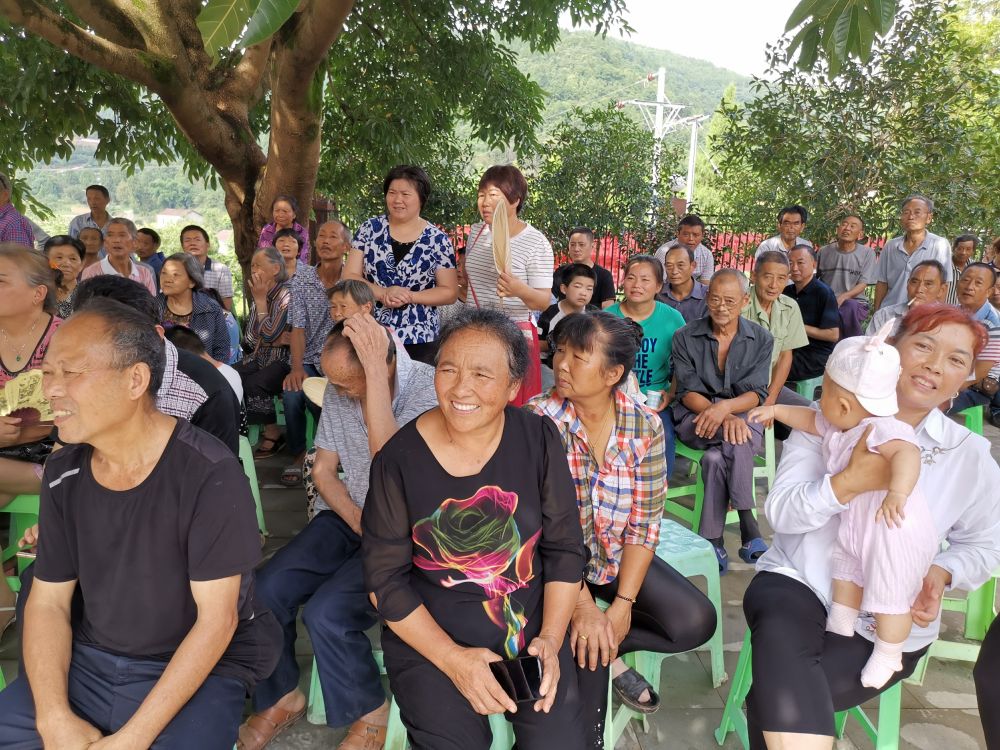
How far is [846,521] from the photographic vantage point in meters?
1.86

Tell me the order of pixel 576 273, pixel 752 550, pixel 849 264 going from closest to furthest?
pixel 752 550 → pixel 576 273 → pixel 849 264

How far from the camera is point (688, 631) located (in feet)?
6.77

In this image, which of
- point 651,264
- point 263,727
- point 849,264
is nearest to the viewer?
point 263,727

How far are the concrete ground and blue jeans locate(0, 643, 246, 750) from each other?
599 millimetres

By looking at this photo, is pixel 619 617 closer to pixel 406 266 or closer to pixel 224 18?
pixel 224 18

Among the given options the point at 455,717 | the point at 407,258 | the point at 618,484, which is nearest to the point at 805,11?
the point at 618,484

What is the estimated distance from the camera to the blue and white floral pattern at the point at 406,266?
342 cm

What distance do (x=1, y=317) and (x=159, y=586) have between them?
153 cm

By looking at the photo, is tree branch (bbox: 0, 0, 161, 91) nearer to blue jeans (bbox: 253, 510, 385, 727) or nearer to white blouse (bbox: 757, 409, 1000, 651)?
blue jeans (bbox: 253, 510, 385, 727)

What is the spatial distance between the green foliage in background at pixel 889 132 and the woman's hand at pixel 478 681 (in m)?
7.90

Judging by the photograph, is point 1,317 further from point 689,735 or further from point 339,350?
point 689,735

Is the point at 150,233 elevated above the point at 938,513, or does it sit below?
above

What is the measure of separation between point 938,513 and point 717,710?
94 cm

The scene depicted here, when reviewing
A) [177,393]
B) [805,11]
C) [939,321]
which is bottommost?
[177,393]
